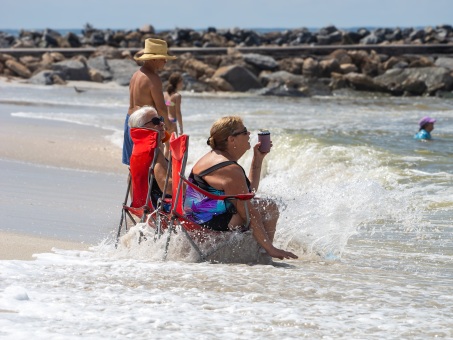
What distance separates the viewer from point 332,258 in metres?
6.76

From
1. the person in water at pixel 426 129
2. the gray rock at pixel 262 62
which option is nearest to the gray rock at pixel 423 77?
the gray rock at pixel 262 62

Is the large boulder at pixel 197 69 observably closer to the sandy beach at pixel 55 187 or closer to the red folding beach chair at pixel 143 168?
the sandy beach at pixel 55 187

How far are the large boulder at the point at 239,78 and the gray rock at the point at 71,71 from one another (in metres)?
4.58

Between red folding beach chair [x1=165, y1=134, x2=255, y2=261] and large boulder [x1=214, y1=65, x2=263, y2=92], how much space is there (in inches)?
939

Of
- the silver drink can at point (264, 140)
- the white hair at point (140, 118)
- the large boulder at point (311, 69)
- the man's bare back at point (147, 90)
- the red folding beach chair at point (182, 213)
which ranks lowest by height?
the red folding beach chair at point (182, 213)

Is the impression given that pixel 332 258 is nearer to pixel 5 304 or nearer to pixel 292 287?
pixel 292 287

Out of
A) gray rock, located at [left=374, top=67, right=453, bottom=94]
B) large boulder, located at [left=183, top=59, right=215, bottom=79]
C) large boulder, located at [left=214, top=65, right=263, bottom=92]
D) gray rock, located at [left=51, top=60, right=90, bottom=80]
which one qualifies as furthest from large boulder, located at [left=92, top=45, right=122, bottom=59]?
gray rock, located at [left=374, top=67, right=453, bottom=94]

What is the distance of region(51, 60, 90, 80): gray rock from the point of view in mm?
31375

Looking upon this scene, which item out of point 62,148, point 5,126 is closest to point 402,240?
point 62,148

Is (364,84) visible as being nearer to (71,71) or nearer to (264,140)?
(71,71)

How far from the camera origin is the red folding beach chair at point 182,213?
6.14 metres

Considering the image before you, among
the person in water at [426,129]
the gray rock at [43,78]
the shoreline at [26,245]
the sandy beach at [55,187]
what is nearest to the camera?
the shoreline at [26,245]

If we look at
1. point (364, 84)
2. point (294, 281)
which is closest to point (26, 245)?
point (294, 281)

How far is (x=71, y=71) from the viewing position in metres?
31.5
